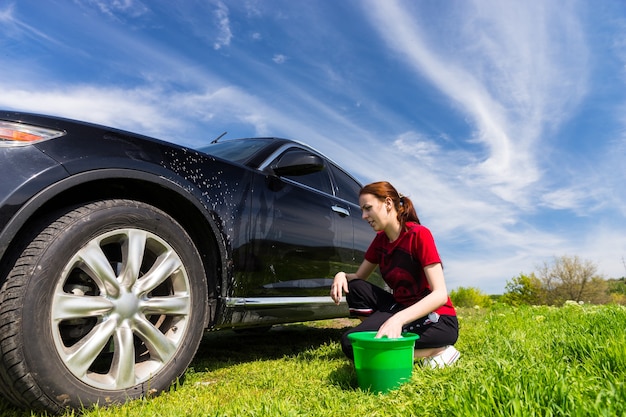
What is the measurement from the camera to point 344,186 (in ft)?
13.5

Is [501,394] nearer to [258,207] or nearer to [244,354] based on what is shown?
[258,207]

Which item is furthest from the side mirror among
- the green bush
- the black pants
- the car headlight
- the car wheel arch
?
the green bush

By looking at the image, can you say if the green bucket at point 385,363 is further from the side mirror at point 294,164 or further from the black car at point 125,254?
the side mirror at point 294,164

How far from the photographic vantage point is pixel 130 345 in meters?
1.94

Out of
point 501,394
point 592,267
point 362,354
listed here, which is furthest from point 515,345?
point 592,267

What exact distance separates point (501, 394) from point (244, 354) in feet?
7.47

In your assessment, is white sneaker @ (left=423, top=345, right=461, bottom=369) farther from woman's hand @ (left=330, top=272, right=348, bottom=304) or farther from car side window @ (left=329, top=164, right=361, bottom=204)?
car side window @ (left=329, top=164, right=361, bottom=204)

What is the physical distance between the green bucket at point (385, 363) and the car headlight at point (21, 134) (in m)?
1.59

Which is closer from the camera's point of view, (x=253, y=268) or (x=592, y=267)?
(x=253, y=268)

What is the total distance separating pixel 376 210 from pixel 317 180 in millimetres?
1109

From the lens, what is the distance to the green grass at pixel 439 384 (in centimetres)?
137

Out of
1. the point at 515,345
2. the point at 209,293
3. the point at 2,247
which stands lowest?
the point at 515,345

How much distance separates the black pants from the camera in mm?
2410

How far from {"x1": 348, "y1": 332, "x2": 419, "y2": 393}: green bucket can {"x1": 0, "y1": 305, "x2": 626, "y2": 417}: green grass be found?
0.06m
